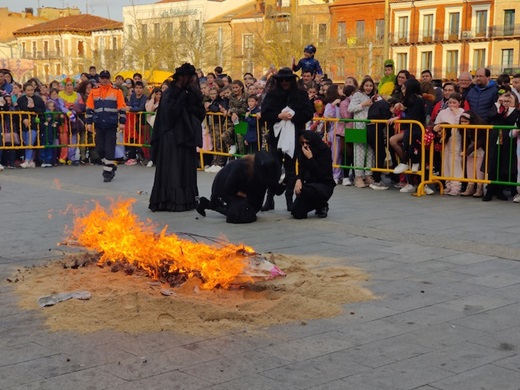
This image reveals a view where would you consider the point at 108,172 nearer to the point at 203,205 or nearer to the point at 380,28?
the point at 203,205

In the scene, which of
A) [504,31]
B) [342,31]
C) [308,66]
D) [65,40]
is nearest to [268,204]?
[308,66]

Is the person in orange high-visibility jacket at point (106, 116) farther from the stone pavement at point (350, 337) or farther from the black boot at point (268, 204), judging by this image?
the stone pavement at point (350, 337)

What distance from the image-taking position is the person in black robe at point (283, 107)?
1114 centimetres

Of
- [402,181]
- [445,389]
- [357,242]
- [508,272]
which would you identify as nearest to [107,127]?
[402,181]

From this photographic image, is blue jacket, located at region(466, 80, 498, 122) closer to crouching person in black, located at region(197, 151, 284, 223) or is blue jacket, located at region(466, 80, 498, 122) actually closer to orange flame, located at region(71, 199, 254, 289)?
crouching person in black, located at region(197, 151, 284, 223)

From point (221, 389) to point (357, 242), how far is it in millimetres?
4652

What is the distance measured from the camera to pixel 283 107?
11297 millimetres

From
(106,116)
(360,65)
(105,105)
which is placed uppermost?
(360,65)

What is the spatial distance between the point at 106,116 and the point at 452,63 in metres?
54.9

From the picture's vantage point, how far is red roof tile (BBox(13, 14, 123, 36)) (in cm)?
9150

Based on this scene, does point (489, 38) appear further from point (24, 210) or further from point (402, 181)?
point (24, 210)

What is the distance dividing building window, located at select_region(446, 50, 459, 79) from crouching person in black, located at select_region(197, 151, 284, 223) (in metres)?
57.5

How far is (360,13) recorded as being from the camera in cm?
6806

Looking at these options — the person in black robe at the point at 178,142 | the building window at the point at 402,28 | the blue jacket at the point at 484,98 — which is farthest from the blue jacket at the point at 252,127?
the building window at the point at 402,28
